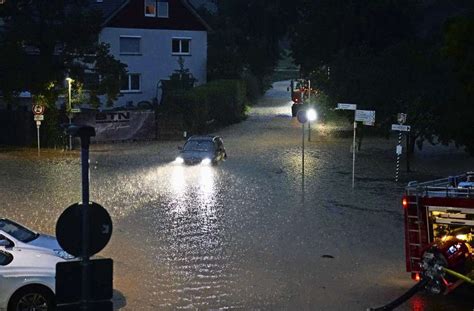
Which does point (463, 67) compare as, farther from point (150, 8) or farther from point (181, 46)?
point (181, 46)

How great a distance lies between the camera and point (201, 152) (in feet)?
111

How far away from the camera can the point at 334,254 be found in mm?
17609

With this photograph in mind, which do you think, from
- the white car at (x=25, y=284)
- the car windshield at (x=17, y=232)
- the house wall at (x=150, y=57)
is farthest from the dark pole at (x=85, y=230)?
the house wall at (x=150, y=57)

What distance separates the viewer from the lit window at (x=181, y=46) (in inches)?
2306

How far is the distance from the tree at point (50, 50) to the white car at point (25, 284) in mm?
27470

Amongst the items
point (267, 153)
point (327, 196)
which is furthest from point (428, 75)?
point (327, 196)

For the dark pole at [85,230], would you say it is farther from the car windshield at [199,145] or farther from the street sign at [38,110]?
the street sign at [38,110]

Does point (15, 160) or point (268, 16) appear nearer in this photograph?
point (15, 160)

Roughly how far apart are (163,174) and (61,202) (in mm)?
7413

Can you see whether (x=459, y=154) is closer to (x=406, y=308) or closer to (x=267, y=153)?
(x=267, y=153)

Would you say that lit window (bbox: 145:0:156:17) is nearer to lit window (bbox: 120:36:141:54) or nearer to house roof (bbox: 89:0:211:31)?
lit window (bbox: 120:36:141:54)

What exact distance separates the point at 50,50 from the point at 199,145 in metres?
10.5

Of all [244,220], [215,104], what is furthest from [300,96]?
[244,220]

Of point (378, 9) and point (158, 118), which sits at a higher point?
point (378, 9)
